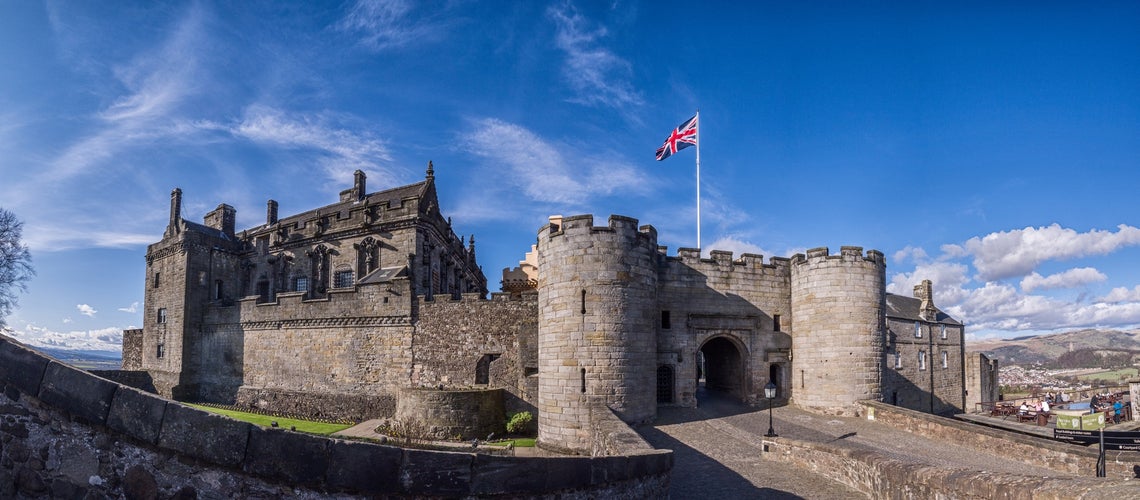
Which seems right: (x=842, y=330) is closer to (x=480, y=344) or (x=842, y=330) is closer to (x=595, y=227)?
(x=595, y=227)

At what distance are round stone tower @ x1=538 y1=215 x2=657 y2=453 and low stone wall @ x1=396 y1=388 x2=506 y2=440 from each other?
3787 millimetres

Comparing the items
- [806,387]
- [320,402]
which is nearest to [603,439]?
[806,387]

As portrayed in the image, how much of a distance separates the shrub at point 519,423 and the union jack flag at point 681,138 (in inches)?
494

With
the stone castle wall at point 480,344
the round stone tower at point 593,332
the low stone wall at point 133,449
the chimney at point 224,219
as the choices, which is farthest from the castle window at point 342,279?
the low stone wall at point 133,449

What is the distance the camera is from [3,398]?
4.64 meters

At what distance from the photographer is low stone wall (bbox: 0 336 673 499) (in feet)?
15.1

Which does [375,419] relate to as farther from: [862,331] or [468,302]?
[862,331]

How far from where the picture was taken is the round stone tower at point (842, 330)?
70.8 feet

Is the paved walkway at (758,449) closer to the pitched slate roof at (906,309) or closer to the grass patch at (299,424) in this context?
the grass patch at (299,424)

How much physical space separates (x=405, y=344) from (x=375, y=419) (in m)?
3.45

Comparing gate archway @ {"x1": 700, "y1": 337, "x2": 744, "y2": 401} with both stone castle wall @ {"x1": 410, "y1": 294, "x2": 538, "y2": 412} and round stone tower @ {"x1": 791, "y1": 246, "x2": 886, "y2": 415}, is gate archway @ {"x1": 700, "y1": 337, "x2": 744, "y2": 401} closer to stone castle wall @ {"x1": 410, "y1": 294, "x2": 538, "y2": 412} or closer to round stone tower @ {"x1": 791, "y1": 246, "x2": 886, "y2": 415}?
round stone tower @ {"x1": 791, "y1": 246, "x2": 886, "y2": 415}

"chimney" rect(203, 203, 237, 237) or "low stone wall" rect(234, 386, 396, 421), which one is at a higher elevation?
"chimney" rect(203, 203, 237, 237)

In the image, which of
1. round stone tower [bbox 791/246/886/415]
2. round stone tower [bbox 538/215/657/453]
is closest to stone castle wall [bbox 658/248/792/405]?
round stone tower [bbox 791/246/886/415]

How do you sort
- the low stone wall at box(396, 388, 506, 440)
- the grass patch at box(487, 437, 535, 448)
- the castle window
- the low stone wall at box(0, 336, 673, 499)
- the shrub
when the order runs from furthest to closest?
the castle window < the shrub < the low stone wall at box(396, 388, 506, 440) < the grass patch at box(487, 437, 535, 448) < the low stone wall at box(0, 336, 673, 499)
